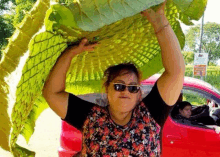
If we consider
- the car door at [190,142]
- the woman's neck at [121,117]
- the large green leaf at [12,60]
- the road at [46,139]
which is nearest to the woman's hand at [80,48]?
the woman's neck at [121,117]

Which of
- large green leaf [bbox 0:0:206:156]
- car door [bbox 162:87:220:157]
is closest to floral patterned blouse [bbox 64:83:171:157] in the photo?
large green leaf [bbox 0:0:206:156]

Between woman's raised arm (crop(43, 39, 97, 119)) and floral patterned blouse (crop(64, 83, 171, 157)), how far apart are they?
51 mm

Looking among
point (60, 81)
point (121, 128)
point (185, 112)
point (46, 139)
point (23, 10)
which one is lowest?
point (46, 139)

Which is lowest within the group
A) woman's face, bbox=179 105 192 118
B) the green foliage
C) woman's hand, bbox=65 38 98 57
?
woman's face, bbox=179 105 192 118

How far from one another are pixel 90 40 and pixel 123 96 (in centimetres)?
32

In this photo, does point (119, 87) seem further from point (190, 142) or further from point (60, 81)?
point (190, 142)

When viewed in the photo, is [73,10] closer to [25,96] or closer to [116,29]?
[25,96]

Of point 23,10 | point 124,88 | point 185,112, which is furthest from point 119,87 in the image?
point 185,112

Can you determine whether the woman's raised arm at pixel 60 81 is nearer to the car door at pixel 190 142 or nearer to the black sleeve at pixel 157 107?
the black sleeve at pixel 157 107

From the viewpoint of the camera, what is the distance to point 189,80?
4.48 metres

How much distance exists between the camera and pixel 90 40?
1691mm

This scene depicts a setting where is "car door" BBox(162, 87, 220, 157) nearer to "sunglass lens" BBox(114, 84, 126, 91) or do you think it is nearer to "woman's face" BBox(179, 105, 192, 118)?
"woman's face" BBox(179, 105, 192, 118)

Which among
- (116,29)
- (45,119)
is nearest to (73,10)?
(116,29)

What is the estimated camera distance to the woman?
167 cm
